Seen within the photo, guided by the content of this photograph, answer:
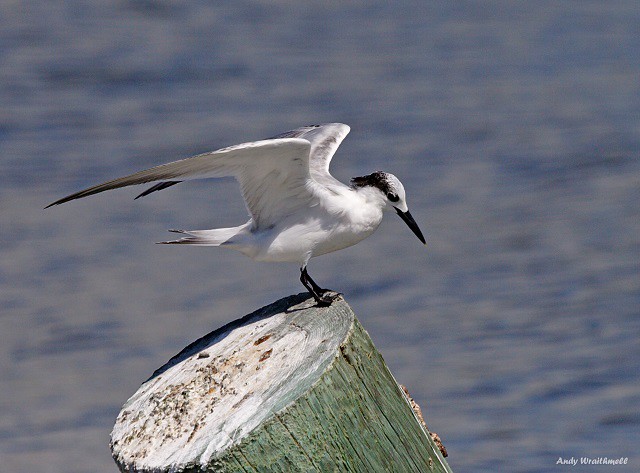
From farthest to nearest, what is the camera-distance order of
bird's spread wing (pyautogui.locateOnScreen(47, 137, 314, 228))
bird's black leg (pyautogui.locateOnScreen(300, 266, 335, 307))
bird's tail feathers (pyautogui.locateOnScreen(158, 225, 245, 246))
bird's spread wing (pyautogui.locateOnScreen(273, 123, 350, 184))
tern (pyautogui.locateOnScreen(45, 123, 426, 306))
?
bird's spread wing (pyautogui.locateOnScreen(273, 123, 350, 184))
bird's tail feathers (pyautogui.locateOnScreen(158, 225, 245, 246))
tern (pyautogui.locateOnScreen(45, 123, 426, 306))
bird's spread wing (pyautogui.locateOnScreen(47, 137, 314, 228))
bird's black leg (pyautogui.locateOnScreen(300, 266, 335, 307))

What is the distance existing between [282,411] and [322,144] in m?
2.97

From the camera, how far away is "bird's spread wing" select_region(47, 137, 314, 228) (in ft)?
15.4

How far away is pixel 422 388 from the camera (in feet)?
25.6

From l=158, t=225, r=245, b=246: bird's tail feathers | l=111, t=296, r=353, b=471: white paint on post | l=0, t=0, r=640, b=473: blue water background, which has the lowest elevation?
l=0, t=0, r=640, b=473: blue water background

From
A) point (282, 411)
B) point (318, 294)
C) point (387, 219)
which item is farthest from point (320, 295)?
point (387, 219)

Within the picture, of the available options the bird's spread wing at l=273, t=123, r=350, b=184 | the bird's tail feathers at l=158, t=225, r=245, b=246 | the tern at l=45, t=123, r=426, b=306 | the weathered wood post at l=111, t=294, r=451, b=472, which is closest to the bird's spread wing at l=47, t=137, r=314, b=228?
the tern at l=45, t=123, r=426, b=306

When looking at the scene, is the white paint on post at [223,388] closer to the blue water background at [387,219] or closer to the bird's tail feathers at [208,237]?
the bird's tail feathers at [208,237]

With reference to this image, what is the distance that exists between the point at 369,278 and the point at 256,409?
573 cm

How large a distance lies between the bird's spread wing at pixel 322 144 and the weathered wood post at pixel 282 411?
5.96 ft

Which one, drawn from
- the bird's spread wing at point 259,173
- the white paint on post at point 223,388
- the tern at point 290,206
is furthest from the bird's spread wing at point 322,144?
the white paint on post at point 223,388

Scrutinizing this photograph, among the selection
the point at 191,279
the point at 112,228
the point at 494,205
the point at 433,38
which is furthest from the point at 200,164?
the point at 433,38

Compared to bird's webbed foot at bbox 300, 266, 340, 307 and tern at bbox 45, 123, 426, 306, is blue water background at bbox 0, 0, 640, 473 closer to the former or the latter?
tern at bbox 45, 123, 426, 306

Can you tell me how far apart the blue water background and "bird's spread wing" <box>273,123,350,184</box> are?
7.24 feet

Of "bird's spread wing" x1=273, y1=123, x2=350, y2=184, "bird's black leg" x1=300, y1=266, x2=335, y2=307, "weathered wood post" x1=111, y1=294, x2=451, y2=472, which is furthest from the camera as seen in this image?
"bird's spread wing" x1=273, y1=123, x2=350, y2=184
